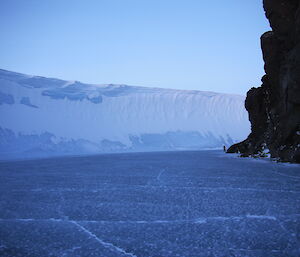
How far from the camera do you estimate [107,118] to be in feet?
217

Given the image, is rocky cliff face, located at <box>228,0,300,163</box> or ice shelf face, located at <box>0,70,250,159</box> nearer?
rocky cliff face, located at <box>228,0,300,163</box>

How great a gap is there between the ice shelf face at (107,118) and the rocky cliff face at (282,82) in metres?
28.5

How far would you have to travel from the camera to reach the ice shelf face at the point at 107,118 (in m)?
47.0

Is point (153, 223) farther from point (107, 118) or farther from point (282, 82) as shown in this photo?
point (107, 118)

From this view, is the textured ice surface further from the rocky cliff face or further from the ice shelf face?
→ the ice shelf face

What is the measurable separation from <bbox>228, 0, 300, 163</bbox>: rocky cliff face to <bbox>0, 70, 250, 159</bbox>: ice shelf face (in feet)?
93.6

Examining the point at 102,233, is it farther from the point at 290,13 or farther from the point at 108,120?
the point at 108,120

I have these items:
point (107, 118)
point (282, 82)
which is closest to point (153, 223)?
point (282, 82)

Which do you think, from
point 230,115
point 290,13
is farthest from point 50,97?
point 290,13

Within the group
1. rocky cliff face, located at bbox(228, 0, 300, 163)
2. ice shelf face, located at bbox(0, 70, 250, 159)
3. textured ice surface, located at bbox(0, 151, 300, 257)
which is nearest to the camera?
textured ice surface, located at bbox(0, 151, 300, 257)

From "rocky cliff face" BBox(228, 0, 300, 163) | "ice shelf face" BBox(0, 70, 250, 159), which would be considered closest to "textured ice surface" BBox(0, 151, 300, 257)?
"rocky cliff face" BBox(228, 0, 300, 163)

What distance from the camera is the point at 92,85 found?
257 ft

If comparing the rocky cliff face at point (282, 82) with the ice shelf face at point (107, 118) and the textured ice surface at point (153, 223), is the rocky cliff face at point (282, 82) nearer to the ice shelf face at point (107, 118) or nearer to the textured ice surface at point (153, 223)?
the textured ice surface at point (153, 223)

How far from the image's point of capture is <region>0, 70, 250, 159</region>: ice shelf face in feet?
154
